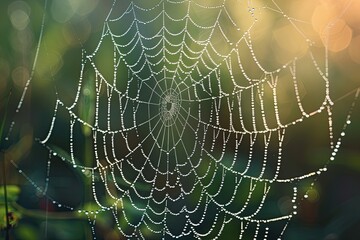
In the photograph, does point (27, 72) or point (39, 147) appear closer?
point (27, 72)

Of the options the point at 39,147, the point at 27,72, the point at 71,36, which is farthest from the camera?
the point at 71,36

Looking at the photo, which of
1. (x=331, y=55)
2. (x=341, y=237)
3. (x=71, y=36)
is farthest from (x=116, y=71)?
(x=341, y=237)

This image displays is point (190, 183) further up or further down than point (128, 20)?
further down

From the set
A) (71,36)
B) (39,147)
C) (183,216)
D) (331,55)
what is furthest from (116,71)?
(331,55)

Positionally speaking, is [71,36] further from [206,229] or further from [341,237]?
[341,237]

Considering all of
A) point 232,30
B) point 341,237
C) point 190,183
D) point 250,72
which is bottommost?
point 341,237

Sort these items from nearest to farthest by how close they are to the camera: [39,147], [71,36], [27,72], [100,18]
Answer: [27,72]
[39,147]
[71,36]
[100,18]
